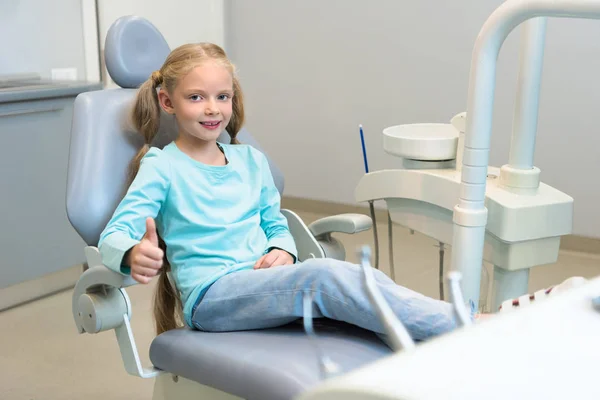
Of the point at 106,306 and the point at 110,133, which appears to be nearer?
the point at 106,306

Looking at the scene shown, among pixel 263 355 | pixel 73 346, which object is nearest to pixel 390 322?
pixel 263 355

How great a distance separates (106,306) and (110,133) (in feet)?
1.13

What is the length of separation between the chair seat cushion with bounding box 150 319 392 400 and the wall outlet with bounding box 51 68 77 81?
1.79 m

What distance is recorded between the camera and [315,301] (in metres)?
1.24

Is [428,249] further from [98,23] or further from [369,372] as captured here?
[369,372]

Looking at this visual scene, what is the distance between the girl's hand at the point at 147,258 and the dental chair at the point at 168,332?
8 centimetres

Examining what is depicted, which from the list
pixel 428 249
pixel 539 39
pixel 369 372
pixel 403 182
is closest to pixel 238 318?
pixel 403 182

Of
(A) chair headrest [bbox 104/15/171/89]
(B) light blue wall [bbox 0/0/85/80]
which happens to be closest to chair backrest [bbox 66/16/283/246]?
(A) chair headrest [bbox 104/15/171/89]

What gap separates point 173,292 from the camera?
1589 mm

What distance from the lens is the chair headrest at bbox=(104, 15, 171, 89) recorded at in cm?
155

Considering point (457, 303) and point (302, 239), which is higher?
point (457, 303)

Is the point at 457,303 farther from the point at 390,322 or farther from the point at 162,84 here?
the point at 162,84

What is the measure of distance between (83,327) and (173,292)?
9.8 inches

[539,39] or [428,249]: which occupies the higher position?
[539,39]
